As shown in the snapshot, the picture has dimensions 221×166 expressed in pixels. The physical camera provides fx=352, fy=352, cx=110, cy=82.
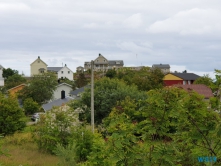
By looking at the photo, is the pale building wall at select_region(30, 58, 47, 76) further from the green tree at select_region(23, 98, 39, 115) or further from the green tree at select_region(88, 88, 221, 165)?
the green tree at select_region(88, 88, 221, 165)

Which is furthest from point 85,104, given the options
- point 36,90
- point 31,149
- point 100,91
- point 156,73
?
point 36,90

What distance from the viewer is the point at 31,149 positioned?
1916cm

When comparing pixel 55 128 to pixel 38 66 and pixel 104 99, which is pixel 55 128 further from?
pixel 38 66

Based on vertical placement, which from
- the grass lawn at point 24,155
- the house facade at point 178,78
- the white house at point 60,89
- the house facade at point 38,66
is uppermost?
the house facade at point 38,66

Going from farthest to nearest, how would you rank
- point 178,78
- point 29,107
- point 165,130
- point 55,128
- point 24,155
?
point 178,78
point 29,107
point 55,128
point 24,155
point 165,130

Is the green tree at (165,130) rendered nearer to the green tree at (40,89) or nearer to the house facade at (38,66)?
the green tree at (40,89)

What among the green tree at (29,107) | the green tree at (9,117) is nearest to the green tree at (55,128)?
the green tree at (9,117)

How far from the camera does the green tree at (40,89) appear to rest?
168ft

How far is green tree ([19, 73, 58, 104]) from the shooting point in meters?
51.3

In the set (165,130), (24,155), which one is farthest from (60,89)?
(165,130)

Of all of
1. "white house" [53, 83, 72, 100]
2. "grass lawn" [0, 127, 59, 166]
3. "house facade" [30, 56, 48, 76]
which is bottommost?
"grass lawn" [0, 127, 59, 166]

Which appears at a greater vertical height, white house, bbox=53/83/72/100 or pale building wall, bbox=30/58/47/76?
pale building wall, bbox=30/58/47/76

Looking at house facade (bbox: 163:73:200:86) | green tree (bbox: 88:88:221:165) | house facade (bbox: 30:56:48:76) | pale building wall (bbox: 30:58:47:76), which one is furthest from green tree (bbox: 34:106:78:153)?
pale building wall (bbox: 30:58:47:76)

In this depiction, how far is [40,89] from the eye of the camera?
5144 cm
